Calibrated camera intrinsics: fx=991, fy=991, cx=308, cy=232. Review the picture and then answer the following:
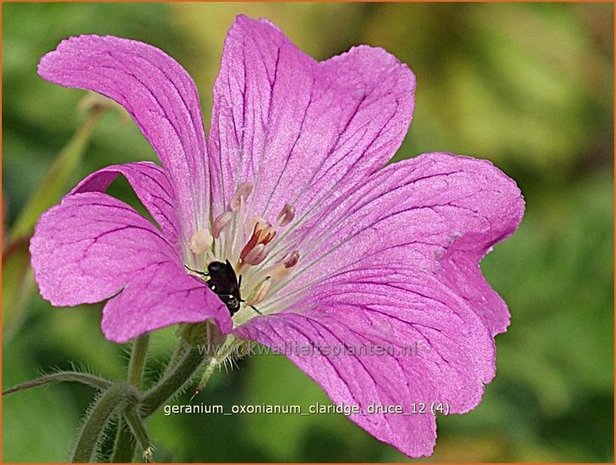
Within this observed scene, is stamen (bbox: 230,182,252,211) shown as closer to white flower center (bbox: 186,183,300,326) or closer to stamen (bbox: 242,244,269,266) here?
white flower center (bbox: 186,183,300,326)

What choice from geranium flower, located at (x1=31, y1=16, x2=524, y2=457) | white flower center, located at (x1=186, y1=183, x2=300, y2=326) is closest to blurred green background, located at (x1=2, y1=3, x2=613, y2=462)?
white flower center, located at (x1=186, y1=183, x2=300, y2=326)

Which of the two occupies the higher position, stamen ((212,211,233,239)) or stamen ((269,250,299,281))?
stamen ((212,211,233,239))

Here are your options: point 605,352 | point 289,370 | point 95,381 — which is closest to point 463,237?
point 95,381

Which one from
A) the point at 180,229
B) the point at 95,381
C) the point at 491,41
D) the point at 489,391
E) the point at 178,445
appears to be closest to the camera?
the point at 95,381

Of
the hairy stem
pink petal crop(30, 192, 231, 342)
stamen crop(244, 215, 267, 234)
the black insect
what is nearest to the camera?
pink petal crop(30, 192, 231, 342)

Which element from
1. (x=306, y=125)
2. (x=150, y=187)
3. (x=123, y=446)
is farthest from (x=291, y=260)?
(x=123, y=446)

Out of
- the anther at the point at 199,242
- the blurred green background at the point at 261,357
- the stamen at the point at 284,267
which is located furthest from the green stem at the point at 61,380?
the blurred green background at the point at 261,357

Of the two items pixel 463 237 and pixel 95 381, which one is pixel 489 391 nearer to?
pixel 463 237

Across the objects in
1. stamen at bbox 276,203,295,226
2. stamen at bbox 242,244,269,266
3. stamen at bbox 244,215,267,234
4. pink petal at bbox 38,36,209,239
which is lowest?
stamen at bbox 242,244,269,266
